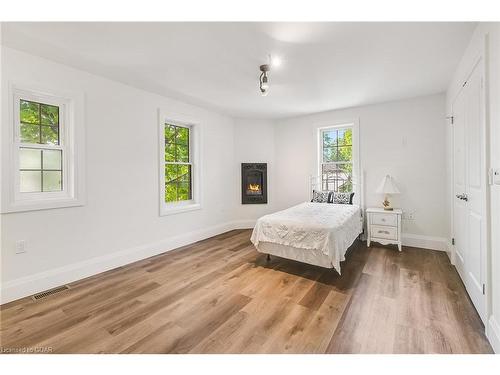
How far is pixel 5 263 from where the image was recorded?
2.27 metres

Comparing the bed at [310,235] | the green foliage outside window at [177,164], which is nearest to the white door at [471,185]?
the bed at [310,235]

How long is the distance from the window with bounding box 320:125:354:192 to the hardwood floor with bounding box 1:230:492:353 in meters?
1.81

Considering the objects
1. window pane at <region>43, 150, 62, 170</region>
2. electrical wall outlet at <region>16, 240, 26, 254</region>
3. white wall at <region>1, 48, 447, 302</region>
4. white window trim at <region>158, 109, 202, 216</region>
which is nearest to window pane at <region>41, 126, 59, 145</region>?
window pane at <region>43, 150, 62, 170</region>

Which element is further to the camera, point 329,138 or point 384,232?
point 329,138

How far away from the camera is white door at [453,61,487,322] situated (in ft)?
6.21

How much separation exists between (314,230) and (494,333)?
1.54m

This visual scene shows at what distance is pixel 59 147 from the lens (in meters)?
2.67

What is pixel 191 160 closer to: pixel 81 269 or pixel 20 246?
pixel 81 269

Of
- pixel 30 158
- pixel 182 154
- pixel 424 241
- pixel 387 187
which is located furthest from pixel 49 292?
pixel 424 241

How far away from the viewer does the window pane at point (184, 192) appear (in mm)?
4242

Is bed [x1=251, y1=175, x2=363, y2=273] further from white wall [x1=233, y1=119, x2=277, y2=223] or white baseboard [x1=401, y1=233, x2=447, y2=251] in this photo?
white wall [x1=233, y1=119, x2=277, y2=223]

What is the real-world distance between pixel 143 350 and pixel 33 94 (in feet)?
9.21

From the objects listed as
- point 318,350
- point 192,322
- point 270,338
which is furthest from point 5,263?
point 318,350

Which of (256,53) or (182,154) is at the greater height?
(256,53)
